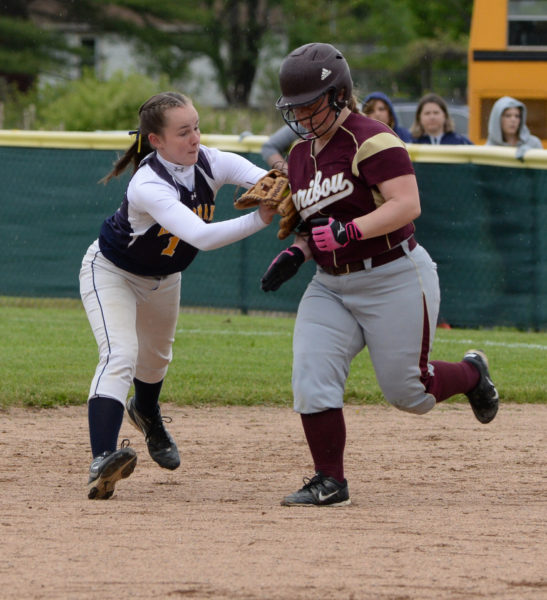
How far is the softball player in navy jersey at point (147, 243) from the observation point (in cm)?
482

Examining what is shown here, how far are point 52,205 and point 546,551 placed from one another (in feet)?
25.6

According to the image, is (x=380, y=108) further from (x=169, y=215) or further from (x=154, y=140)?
(x=169, y=215)

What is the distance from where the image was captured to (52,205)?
11.0m

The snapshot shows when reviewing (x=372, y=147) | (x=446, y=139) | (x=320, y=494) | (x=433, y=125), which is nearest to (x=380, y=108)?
(x=433, y=125)

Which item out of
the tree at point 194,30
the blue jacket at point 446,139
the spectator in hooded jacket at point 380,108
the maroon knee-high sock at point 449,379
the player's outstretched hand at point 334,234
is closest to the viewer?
the player's outstretched hand at point 334,234

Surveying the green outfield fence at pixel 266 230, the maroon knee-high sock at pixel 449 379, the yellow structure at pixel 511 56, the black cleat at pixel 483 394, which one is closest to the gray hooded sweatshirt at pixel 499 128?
the green outfield fence at pixel 266 230

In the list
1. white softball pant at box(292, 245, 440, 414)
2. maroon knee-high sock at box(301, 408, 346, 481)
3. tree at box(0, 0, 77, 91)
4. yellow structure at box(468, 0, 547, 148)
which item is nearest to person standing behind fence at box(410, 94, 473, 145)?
yellow structure at box(468, 0, 547, 148)

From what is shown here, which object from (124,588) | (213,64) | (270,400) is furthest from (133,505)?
(213,64)

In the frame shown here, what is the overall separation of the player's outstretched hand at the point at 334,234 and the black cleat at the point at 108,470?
3.87ft

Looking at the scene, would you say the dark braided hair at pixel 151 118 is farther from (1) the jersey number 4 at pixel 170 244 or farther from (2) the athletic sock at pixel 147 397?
(2) the athletic sock at pixel 147 397

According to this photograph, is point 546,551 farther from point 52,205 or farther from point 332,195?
point 52,205

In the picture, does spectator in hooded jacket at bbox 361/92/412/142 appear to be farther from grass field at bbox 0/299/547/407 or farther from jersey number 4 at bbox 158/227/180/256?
jersey number 4 at bbox 158/227/180/256

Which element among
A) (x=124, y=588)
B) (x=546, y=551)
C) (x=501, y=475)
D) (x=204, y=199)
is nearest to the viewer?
(x=124, y=588)

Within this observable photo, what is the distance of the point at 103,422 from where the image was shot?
4.96m
